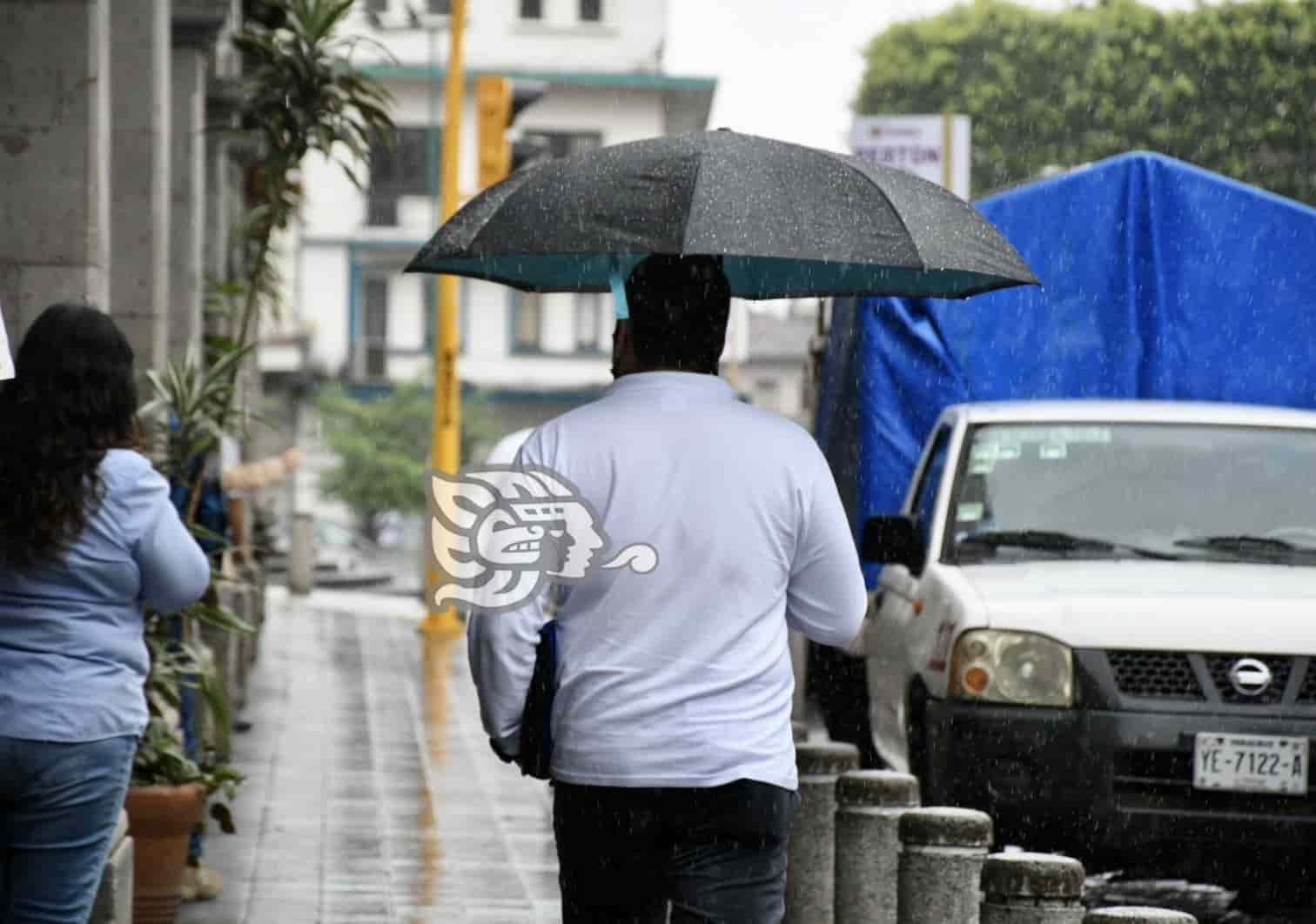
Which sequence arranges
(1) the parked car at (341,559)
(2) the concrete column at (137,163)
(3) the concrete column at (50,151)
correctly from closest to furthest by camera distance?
(3) the concrete column at (50,151) < (2) the concrete column at (137,163) < (1) the parked car at (341,559)

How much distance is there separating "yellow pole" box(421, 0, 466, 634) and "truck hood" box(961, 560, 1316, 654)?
45.5 ft

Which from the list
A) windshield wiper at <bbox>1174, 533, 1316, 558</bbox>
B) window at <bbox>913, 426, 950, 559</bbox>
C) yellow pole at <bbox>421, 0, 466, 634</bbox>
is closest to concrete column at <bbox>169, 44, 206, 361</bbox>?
window at <bbox>913, 426, 950, 559</bbox>

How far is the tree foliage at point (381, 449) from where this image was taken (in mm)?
49062

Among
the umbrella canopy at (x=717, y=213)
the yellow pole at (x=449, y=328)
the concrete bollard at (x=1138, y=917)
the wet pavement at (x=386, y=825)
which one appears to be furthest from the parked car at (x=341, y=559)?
the umbrella canopy at (x=717, y=213)

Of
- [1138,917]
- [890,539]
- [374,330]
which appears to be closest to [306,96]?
[890,539]

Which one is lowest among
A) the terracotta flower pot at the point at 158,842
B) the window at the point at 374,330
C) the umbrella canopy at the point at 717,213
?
the window at the point at 374,330

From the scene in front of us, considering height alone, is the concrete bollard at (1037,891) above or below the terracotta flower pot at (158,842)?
above

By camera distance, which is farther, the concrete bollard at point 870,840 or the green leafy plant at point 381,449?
the green leafy plant at point 381,449

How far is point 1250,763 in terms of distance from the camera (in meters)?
7.96

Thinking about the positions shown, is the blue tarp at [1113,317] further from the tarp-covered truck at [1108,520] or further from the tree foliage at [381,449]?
the tree foliage at [381,449]

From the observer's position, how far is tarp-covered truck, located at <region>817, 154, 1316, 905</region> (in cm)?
802

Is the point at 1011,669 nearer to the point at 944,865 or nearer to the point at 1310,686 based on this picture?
the point at 1310,686

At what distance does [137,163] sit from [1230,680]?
5.69 metres

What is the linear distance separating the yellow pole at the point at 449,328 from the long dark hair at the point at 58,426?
55.2 ft
